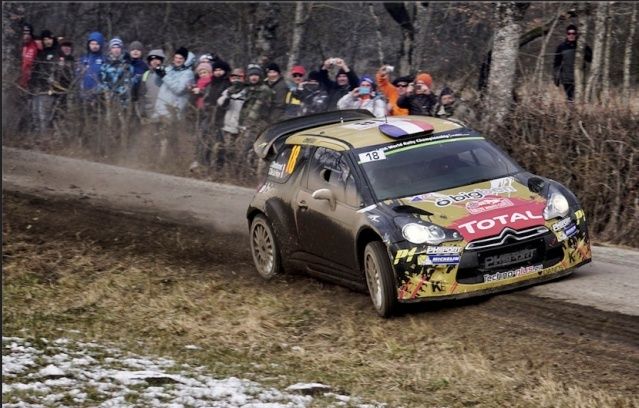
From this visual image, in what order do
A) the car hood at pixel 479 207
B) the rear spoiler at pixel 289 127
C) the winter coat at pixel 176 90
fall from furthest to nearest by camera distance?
the winter coat at pixel 176 90, the rear spoiler at pixel 289 127, the car hood at pixel 479 207

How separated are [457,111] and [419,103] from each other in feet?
1.72

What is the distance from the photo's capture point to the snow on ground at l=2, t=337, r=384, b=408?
7.37 meters

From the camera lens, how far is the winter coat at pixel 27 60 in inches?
822

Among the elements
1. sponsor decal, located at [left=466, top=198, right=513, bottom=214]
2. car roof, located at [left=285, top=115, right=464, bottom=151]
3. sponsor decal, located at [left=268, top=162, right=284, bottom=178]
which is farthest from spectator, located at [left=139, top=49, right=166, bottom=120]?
sponsor decal, located at [left=466, top=198, right=513, bottom=214]

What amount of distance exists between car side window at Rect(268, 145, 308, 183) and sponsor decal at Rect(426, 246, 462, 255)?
2.29 meters

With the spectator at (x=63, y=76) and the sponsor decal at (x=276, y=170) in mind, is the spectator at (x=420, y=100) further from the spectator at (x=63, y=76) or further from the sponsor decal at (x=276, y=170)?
the spectator at (x=63, y=76)

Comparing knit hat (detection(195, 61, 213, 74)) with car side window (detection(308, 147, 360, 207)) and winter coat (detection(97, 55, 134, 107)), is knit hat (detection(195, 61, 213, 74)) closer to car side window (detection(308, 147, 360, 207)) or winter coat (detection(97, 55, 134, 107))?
winter coat (detection(97, 55, 134, 107))

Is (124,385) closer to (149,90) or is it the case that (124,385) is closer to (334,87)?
(334,87)

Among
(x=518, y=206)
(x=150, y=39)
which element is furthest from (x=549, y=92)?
(x=150, y=39)

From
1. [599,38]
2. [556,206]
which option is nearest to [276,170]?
[556,206]

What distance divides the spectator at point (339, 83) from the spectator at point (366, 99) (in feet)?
1.38

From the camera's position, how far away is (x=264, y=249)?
11234mm

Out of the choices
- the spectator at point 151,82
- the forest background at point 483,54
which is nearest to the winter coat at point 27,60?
the forest background at point 483,54

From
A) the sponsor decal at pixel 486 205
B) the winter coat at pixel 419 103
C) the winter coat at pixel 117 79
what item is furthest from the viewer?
the winter coat at pixel 117 79
